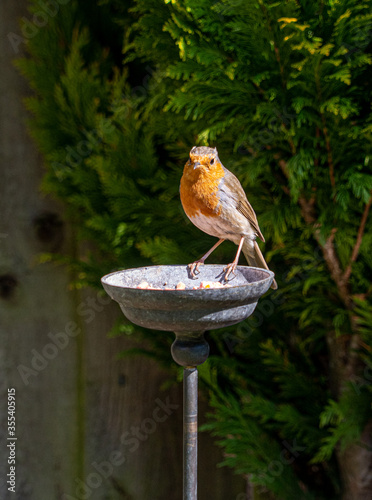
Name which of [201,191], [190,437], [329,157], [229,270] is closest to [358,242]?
[329,157]

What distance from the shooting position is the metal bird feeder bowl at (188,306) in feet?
2.90

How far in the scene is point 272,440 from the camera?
1842mm

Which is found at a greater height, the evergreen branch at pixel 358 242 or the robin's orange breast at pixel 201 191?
the robin's orange breast at pixel 201 191

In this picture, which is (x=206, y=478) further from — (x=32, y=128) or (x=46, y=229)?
(x=32, y=128)

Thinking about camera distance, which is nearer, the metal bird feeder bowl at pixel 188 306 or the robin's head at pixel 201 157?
the metal bird feeder bowl at pixel 188 306

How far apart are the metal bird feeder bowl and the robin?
0.04 metres

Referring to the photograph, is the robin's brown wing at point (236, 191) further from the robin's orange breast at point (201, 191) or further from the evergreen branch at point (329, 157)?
the evergreen branch at point (329, 157)

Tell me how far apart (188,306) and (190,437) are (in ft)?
1.06

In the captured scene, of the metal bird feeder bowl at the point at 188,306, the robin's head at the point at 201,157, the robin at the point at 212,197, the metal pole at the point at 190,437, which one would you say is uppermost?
the robin's head at the point at 201,157

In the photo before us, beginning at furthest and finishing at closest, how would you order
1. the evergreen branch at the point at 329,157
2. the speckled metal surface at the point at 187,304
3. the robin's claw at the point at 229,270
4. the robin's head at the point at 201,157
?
the evergreen branch at the point at 329,157, the robin's claw at the point at 229,270, the robin's head at the point at 201,157, the speckled metal surface at the point at 187,304

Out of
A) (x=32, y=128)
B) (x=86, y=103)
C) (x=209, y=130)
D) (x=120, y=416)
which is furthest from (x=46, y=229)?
(x=209, y=130)

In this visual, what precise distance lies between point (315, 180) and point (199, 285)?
19.4 inches

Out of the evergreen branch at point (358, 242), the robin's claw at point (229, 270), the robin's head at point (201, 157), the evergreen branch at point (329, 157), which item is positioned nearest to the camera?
the robin's head at point (201, 157)

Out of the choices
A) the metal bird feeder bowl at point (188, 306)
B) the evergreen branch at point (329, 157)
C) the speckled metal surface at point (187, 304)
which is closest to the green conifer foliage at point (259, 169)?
the evergreen branch at point (329, 157)
